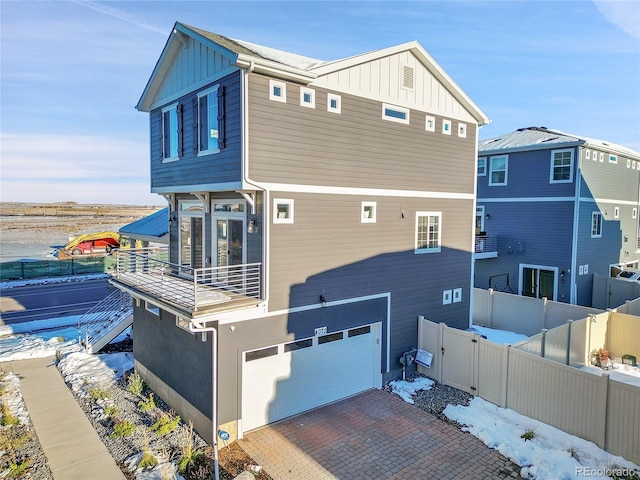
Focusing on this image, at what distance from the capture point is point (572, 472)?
7.92 m

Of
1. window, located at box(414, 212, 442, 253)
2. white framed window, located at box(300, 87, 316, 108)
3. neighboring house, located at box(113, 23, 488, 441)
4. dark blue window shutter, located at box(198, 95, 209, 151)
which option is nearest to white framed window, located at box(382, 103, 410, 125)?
neighboring house, located at box(113, 23, 488, 441)

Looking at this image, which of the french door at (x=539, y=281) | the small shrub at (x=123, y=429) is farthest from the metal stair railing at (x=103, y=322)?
the french door at (x=539, y=281)

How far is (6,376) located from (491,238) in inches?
838

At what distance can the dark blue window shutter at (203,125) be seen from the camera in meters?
10.6

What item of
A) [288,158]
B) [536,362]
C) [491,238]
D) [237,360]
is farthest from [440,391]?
[491,238]

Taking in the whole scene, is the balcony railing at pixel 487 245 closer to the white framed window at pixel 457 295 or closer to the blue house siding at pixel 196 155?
the white framed window at pixel 457 295

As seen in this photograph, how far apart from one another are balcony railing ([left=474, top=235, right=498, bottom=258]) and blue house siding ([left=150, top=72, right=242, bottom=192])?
15.6 meters

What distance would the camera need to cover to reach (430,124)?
13.0m

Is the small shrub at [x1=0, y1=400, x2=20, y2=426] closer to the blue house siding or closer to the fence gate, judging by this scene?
the blue house siding

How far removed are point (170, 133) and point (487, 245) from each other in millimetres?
16682

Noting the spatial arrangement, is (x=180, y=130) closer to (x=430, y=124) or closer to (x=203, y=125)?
(x=203, y=125)

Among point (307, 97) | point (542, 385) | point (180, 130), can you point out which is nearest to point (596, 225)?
point (542, 385)

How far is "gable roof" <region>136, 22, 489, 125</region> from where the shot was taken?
915cm

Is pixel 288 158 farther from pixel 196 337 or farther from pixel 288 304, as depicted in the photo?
pixel 196 337
